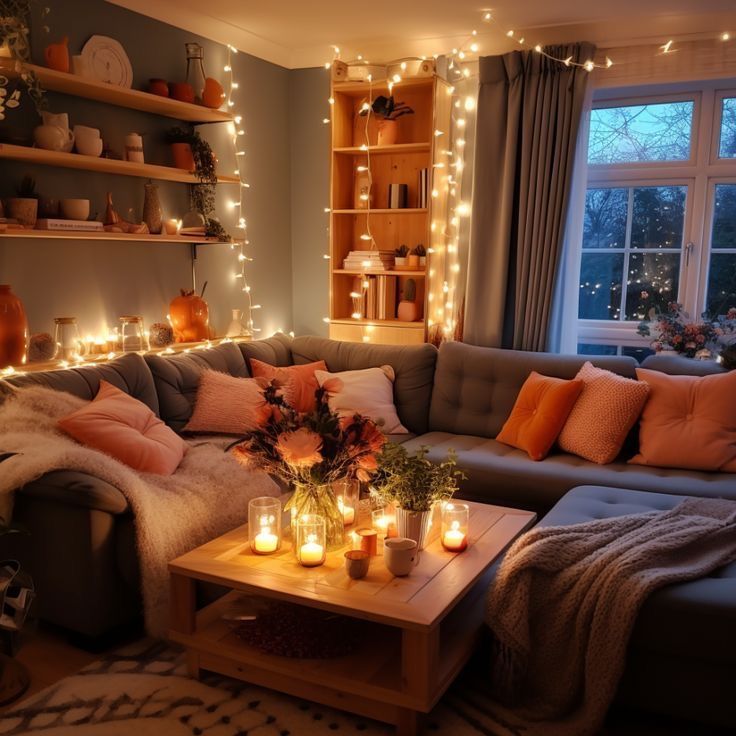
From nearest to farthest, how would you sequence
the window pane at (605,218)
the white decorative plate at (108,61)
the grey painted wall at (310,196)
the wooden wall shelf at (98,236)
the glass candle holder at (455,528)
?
the glass candle holder at (455,528) < the wooden wall shelf at (98,236) < the white decorative plate at (108,61) < the window pane at (605,218) < the grey painted wall at (310,196)

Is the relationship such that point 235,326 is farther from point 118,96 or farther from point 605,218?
point 605,218

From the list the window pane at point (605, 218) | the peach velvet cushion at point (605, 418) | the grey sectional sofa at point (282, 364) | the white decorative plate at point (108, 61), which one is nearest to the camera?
the grey sectional sofa at point (282, 364)

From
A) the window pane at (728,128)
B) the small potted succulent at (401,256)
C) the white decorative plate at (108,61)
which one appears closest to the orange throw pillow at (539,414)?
the small potted succulent at (401,256)

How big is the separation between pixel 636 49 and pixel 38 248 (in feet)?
10.0

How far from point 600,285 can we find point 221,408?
88.9 inches

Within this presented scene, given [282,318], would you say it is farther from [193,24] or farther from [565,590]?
[565,590]

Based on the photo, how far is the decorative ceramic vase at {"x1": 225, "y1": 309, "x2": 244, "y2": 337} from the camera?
4344 mm

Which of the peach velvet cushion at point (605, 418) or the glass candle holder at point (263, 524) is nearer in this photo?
the glass candle holder at point (263, 524)

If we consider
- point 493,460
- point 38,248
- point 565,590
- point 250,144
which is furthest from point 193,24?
point 565,590

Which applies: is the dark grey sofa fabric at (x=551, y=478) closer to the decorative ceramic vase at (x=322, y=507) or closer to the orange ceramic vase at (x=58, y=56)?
the decorative ceramic vase at (x=322, y=507)

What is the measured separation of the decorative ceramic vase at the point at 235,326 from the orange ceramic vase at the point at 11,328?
141cm

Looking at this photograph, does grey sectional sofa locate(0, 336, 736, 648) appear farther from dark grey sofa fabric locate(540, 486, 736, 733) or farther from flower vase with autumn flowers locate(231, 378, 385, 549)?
dark grey sofa fabric locate(540, 486, 736, 733)

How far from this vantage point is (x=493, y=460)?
3.30 m

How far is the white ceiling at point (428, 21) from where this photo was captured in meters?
3.69
